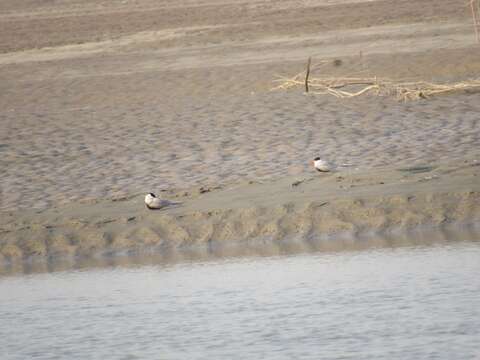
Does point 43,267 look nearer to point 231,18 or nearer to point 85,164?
point 85,164

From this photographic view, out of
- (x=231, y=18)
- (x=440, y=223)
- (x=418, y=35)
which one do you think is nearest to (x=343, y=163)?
(x=440, y=223)

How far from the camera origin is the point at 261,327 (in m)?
8.07

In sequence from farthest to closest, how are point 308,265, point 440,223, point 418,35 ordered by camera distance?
point 418,35 → point 440,223 → point 308,265

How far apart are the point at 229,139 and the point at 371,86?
2682 millimetres

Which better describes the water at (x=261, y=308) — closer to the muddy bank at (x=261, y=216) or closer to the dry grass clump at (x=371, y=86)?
the muddy bank at (x=261, y=216)

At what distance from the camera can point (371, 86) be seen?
15414 millimetres

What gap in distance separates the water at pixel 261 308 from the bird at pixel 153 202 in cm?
91

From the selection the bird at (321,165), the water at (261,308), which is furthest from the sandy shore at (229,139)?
the water at (261,308)

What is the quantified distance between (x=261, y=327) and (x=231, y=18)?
66.1 ft

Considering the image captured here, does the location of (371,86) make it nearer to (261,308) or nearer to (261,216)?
(261,216)

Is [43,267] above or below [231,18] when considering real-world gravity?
below

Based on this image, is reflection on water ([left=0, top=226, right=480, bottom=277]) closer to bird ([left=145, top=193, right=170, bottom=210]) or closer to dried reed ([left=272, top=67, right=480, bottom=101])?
bird ([left=145, top=193, right=170, bottom=210])

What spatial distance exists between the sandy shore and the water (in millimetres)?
824

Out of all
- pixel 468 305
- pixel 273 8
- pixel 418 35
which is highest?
pixel 273 8
